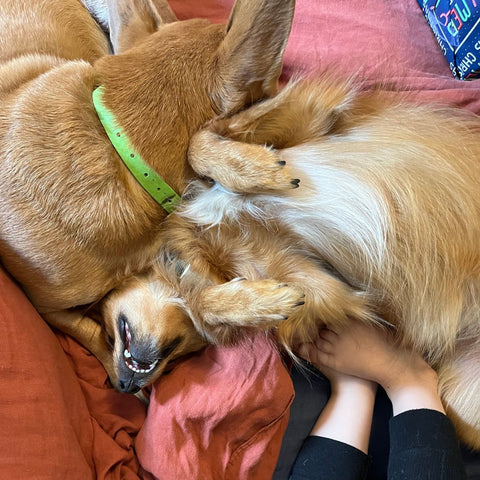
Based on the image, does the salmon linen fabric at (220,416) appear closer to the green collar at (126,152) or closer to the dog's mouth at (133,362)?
the dog's mouth at (133,362)

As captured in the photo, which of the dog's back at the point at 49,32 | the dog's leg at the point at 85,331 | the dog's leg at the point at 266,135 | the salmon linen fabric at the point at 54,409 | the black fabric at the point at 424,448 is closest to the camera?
the salmon linen fabric at the point at 54,409

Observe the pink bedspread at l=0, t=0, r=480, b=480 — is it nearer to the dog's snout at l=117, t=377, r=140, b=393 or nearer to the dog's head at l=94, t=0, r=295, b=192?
the dog's snout at l=117, t=377, r=140, b=393

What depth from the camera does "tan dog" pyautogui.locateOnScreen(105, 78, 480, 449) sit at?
119cm

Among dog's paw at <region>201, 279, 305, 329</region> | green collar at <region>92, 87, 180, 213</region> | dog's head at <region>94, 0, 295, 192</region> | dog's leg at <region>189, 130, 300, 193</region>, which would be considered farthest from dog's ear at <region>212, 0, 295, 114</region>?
dog's paw at <region>201, 279, 305, 329</region>

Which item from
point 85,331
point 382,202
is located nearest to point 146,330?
point 85,331

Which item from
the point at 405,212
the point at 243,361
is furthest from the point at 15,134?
the point at 405,212

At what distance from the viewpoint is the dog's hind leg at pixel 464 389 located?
1.37m

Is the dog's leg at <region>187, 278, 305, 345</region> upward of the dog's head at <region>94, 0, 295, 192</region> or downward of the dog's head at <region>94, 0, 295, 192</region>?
downward

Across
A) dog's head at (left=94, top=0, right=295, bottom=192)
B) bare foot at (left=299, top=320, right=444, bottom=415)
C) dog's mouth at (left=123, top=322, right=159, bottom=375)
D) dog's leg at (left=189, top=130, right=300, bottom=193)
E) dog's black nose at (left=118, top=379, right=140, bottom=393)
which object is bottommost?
bare foot at (left=299, top=320, right=444, bottom=415)

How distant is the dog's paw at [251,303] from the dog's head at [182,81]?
0.30 meters

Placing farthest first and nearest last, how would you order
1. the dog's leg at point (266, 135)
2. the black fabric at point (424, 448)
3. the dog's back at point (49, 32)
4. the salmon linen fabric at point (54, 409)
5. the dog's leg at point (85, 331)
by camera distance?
1. the dog's back at point (49, 32)
2. the dog's leg at point (85, 331)
3. the black fabric at point (424, 448)
4. the dog's leg at point (266, 135)
5. the salmon linen fabric at point (54, 409)

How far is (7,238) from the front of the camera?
1177 mm

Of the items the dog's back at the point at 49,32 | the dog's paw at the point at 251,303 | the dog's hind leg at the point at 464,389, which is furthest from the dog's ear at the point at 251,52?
the dog's hind leg at the point at 464,389

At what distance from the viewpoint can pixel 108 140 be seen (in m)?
1.19
